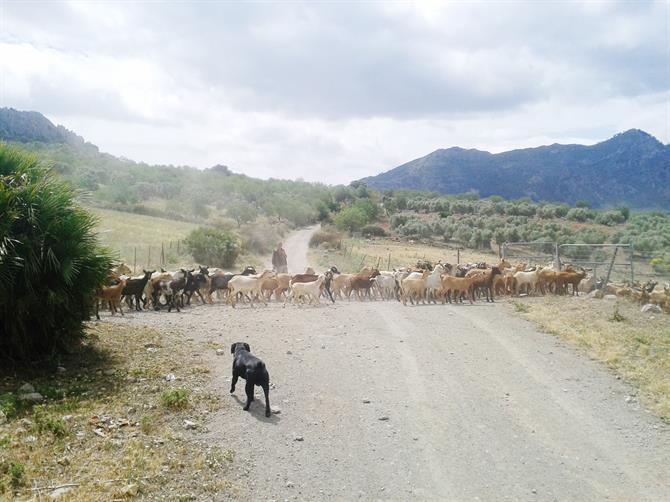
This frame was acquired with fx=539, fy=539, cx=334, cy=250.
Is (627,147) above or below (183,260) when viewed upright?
above

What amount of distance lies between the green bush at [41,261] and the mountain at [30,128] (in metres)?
116

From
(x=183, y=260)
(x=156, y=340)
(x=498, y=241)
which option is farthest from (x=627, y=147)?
(x=156, y=340)

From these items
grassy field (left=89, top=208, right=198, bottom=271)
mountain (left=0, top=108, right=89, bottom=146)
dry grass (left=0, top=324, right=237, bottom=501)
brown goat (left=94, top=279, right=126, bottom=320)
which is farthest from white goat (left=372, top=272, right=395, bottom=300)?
mountain (left=0, top=108, right=89, bottom=146)

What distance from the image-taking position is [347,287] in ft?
66.4

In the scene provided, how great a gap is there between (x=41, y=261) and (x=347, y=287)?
40.6 ft

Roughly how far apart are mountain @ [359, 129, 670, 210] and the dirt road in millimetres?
129185

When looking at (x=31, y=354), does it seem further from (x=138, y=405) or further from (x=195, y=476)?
(x=195, y=476)

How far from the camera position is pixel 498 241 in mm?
56000

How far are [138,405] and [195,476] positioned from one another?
92.2 inches

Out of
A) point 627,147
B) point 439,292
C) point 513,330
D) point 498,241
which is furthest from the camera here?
point 627,147

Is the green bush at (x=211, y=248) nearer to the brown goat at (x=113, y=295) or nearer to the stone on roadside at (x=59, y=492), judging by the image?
the brown goat at (x=113, y=295)

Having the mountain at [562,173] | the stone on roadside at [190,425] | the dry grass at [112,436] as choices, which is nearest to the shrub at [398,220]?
the dry grass at [112,436]

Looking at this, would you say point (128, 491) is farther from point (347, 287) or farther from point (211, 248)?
point (211, 248)

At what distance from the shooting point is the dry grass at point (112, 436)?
18.2 ft
